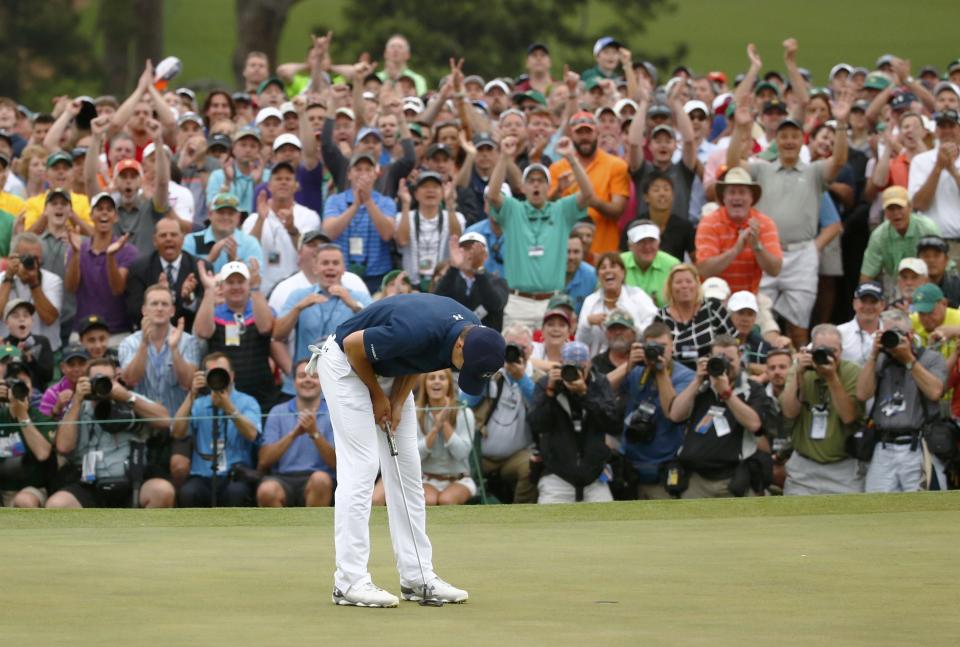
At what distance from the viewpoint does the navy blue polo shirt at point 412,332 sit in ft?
22.8

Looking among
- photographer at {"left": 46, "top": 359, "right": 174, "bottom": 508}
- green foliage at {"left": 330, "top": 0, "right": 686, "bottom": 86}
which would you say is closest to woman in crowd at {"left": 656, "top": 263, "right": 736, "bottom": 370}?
photographer at {"left": 46, "top": 359, "right": 174, "bottom": 508}

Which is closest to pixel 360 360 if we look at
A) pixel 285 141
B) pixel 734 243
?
pixel 734 243

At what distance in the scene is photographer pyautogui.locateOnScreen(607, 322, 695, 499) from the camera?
468 inches

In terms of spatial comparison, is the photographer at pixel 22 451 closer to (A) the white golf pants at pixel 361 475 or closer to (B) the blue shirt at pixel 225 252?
(B) the blue shirt at pixel 225 252

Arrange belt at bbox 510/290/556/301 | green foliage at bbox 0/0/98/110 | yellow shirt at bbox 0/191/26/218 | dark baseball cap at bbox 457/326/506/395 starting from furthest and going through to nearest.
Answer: green foliage at bbox 0/0/98/110 → yellow shirt at bbox 0/191/26/218 → belt at bbox 510/290/556/301 → dark baseball cap at bbox 457/326/506/395

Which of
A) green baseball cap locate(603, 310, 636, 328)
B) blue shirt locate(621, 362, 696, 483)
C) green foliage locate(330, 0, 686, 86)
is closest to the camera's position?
blue shirt locate(621, 362, 696, 483)

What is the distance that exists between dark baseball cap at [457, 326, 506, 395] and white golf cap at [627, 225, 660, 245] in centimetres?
697

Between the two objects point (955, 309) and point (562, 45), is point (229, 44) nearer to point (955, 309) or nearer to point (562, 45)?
point (562, 45)

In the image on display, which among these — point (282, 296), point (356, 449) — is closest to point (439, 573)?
point (356, 449)

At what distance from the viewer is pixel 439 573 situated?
7.88 meters

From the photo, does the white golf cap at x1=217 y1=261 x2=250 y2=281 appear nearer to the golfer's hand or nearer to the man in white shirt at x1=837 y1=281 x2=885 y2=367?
the man in white shirt at x1=837 y1=281 x2=885 y2=367

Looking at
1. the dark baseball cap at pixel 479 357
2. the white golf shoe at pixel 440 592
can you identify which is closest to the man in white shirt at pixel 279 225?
the white golf shoe at pixel 440 592

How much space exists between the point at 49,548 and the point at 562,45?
82.2 feet

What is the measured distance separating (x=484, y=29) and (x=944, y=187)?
60.3 ft
